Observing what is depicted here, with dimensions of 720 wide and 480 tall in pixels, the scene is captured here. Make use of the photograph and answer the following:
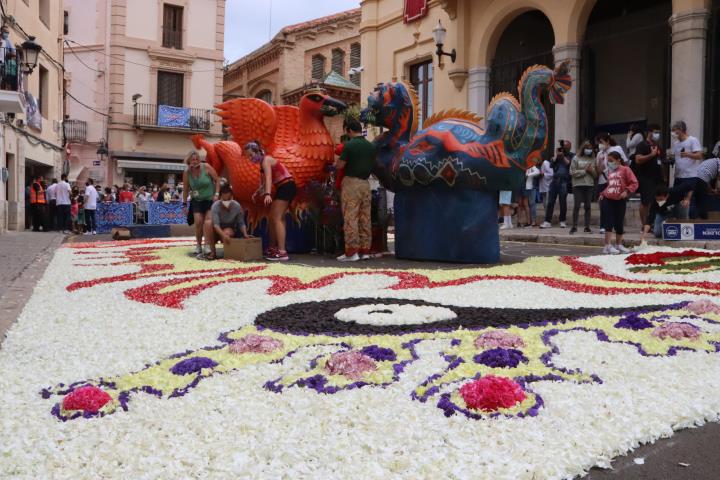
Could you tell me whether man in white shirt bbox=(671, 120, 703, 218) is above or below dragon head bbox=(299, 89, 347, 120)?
below

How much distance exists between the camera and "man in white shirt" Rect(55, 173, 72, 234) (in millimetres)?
18722

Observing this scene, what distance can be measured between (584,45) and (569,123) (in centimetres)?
235

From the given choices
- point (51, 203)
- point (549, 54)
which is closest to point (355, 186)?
point (549, 54)

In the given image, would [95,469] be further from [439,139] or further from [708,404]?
[439,139]

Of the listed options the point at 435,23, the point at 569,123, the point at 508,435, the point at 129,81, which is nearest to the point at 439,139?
the point at 508,435

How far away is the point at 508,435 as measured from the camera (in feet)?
7.65

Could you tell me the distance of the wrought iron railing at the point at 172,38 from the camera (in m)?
33.8

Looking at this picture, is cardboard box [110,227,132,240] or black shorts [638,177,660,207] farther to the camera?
cardboard box [110,227,132,240]

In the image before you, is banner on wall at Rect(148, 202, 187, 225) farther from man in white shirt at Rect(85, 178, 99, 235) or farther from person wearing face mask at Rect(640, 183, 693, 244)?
person wearing face mask at Rect(640, 183, 693, 244)

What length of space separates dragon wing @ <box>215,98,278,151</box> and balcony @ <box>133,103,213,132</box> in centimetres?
2479

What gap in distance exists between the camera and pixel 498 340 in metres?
3.54

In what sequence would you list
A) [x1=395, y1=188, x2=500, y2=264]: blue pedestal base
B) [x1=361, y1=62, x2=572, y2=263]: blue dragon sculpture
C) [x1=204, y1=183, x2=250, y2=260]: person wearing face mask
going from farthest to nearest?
[x1=204, y1=183, x2=250, y2=260]: person wearing face mask, [x1=395, y1=188, x2=500, y2=264]: blue pedestal base, [x1=361, y1=62, x2=572, y2=263]: blue dragon sculpture

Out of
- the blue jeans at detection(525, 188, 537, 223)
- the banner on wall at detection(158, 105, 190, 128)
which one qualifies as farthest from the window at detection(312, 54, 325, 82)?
the blue jeans at detection(525, 188, 537, 223)

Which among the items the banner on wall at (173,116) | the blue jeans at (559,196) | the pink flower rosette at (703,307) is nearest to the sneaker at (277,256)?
the pink flower rosette at (703,307)
